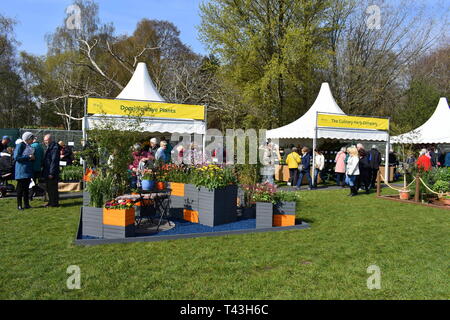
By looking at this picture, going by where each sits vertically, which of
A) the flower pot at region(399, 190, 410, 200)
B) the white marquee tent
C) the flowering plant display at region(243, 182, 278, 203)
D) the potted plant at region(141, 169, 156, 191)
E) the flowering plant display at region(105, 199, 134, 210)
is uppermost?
the white marquee tent

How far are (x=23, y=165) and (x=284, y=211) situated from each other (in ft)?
19.7

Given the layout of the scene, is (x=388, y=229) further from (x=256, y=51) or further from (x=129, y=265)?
(x=256, y=51)

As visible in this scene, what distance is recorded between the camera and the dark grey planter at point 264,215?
6.87 m

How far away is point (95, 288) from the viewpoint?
384cm

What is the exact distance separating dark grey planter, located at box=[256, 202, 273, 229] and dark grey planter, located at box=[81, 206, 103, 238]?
286 cm

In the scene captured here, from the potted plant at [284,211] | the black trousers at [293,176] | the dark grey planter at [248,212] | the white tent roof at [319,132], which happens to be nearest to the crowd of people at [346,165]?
the black trousers at [293,176]

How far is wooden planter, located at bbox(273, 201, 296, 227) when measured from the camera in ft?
23.0

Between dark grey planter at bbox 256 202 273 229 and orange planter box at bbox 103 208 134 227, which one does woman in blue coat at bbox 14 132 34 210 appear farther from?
dark grey planter at bbox 256 202 273 229

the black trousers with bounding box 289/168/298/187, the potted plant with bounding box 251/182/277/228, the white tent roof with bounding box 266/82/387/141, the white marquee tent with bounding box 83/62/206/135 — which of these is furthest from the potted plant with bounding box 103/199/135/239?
the white tent roof with bounding box 266/82/387/141

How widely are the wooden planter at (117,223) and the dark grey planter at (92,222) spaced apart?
0.25 feet

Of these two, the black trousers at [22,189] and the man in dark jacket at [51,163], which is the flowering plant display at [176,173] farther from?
the black trousers at [22,189]

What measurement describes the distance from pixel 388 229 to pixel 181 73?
2088cm

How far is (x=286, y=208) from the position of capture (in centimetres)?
701
